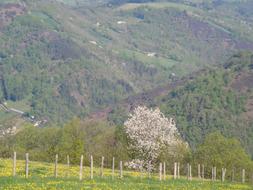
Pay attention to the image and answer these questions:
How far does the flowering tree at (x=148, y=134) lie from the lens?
93.9 metres

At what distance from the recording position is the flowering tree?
93.9m

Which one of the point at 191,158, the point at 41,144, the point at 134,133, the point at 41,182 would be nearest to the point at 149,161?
the point at 134,133

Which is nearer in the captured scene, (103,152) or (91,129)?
(103,152)

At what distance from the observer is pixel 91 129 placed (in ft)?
607

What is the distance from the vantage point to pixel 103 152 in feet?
461

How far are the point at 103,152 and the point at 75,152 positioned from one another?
57.8 ft

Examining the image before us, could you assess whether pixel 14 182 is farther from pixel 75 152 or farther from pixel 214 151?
pixel 214 151

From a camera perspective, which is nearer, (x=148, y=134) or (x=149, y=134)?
(x=149, y=134)

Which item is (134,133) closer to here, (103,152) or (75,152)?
(75,152)

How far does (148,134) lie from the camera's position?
309 feet

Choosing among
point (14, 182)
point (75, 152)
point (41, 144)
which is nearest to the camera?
point (14, 182)

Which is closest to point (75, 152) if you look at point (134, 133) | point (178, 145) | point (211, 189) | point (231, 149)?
point (178, 145)

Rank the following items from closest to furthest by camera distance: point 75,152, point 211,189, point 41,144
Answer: point 211,189
point 75,152
point 41,144

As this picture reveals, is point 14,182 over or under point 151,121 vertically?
under
